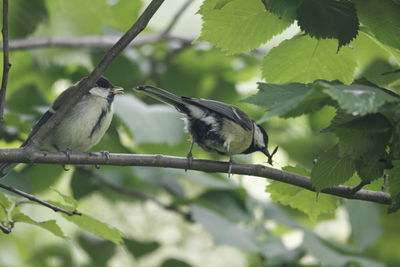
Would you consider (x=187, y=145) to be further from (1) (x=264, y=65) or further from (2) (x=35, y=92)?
(1) (x=264, y=65)

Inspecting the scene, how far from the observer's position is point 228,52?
5.66ft

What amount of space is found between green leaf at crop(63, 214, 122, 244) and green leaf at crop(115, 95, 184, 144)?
1.05 meters

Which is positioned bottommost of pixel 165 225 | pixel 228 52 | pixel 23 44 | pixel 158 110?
pixel 165 225

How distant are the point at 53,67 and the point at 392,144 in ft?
9.61

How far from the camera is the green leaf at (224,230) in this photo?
3342 millimetres

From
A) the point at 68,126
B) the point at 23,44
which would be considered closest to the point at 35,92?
the point at 23,44

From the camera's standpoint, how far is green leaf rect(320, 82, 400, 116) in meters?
1.22

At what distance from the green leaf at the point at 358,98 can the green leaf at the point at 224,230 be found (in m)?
2.09

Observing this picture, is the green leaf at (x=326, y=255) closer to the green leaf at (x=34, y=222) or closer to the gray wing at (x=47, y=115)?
the gray wing at (x=47, y=115)

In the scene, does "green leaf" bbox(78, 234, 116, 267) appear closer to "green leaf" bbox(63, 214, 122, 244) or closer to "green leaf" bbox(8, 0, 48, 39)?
"green leaf" bbox(8, 0, 48, 39)

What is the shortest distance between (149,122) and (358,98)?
2.01 metres

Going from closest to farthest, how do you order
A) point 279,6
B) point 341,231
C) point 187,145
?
point 279,6, point 187,145, point 341,231

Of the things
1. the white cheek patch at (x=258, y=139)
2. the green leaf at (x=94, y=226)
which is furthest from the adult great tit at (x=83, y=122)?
the green leaf at (x=94, y=226)

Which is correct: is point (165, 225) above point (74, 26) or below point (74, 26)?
below
